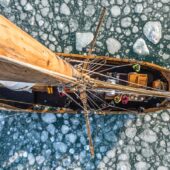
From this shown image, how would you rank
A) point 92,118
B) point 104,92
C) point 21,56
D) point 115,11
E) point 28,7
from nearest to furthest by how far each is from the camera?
point 21,56 < point 104,92 < point 92,118 < point 115,11 < point 28,7

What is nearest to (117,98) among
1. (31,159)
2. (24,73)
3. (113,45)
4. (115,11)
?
(113,45)

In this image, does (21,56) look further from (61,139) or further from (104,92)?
(61,139)

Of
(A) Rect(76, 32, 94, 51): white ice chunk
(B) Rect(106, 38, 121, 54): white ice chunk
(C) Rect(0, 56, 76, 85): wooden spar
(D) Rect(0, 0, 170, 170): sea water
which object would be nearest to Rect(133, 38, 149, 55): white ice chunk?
(D) Rect(0, 0, 170, 170): sea water

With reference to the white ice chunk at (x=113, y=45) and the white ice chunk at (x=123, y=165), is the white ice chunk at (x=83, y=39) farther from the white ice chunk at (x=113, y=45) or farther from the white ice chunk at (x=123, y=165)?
the white ice chunk at (x=123, y=165)

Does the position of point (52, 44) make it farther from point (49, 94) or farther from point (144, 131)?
point (144, 131)

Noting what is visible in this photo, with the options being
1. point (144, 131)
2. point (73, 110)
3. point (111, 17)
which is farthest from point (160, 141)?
point (111, 17)
